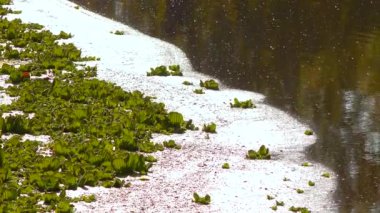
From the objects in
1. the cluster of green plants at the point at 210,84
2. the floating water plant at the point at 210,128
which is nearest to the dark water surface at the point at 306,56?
the cluster of green plants at the point at 210,84

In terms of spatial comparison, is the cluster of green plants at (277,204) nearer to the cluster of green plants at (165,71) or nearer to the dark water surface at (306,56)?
the dark water surface at (306,56)

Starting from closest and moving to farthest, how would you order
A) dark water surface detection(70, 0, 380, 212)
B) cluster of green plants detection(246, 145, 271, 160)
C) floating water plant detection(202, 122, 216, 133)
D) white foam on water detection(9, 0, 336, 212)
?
white foam on water detection(9, 0, 336, 212)
cluster of green plants detection(246, 145, 271, 160)
dark water surface detection(70, 0, 380, 212)
floating water plant detection(202, 122, 216, 133)

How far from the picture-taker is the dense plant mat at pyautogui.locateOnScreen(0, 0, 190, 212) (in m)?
18.4

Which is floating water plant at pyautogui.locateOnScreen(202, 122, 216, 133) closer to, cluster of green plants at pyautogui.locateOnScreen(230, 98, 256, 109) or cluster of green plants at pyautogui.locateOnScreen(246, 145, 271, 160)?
cluster of green plants at pyautogui.locateOnScreen(246, 145, 271, 160)

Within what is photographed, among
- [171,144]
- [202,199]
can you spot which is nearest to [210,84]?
[171,144]

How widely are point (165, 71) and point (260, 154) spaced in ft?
29.3

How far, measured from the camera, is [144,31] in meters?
38.7

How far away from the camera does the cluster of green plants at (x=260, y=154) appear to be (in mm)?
21656

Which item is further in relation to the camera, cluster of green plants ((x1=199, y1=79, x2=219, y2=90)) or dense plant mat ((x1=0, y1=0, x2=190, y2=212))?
cluster of green plants ((x1=199, y1=79, x2=219, y2=90))

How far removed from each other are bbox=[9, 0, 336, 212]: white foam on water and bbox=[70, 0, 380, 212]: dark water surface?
805 mm

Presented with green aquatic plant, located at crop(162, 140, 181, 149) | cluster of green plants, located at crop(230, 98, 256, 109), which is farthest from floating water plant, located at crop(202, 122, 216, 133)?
cluster of green plants, located at crop(230, 98, 256, 109)

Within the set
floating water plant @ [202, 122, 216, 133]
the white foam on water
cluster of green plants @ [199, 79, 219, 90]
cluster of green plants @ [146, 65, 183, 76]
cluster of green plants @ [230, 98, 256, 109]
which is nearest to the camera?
the white foam on water

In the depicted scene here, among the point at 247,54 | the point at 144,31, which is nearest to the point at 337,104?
the point at 247,54

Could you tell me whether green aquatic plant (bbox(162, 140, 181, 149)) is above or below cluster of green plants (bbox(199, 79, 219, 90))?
below
